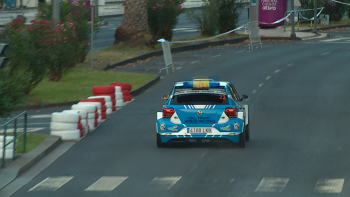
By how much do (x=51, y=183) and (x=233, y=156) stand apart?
408 cm

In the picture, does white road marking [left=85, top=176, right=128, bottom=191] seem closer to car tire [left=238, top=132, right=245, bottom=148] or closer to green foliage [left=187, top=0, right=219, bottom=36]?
car tire [left=238, top=132, right=245, bottom=148]

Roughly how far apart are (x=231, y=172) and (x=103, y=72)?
1882 cm

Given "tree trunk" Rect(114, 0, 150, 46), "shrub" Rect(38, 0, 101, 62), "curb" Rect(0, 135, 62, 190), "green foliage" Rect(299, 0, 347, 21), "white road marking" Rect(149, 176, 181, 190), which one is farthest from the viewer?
"green foliage" Rect(299, 0, 347, 21)

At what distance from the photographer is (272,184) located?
11305 mm

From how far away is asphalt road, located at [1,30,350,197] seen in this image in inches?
439

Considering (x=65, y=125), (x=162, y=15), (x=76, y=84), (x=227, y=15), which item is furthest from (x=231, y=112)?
(x=227, y=15)

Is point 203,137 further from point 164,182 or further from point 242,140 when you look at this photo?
point 164,182

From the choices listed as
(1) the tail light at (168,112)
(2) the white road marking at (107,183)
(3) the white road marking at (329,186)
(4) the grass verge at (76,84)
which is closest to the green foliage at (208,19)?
(4) the grass verge at (76,84)

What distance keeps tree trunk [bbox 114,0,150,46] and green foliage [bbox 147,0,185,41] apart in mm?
1418

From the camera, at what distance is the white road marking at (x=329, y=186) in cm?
1079

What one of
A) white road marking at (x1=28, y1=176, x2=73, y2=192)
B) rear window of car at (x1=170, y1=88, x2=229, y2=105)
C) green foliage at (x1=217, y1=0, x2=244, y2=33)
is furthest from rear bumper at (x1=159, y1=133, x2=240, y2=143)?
green foliage at (x1=217, y1=0, x2=244, y2=33)

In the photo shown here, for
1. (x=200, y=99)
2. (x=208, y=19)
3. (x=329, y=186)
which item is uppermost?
(x=208, y=19)

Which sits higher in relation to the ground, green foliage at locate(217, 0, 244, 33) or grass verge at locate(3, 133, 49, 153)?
green foliage at locate(217, 0, 244, 33)

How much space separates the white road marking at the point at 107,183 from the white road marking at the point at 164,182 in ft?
1.97
